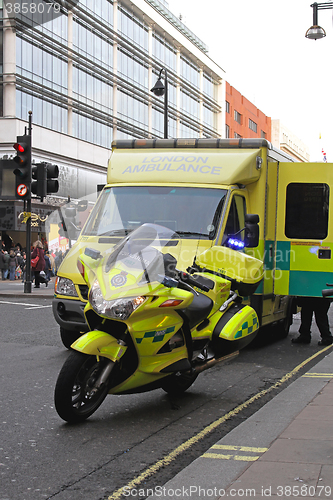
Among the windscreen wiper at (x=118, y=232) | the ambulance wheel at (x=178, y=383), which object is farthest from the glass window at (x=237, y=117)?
the ambulance wheel at (x=178, y=383)

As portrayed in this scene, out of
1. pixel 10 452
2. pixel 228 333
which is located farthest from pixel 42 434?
pixel 228 333

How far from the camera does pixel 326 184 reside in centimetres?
951

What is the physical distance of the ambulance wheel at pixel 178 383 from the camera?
5816mm

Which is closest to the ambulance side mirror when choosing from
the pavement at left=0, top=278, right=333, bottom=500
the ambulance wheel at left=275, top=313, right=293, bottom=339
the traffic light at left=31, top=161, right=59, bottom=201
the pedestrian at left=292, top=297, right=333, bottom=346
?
the pedestrian at left=292, top=297, right=333, bottom=346

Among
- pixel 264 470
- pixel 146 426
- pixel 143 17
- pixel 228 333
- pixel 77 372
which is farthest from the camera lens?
pixel 143 17

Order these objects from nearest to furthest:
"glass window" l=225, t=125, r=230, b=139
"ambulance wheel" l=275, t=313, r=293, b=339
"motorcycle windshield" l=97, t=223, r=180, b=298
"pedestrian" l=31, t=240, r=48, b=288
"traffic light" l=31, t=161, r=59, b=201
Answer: "motorcycle windshield" l=97, t=223, r=180, b=298 → "ambulance wheel" l=275, t=313, r=293, b=339 → "traffic light" l=31, t=161, r=59, b=201 → "pedestrian" l=31, t=240, r=48, b=288 → "glass window" l=225, t=125, r=230, b=139

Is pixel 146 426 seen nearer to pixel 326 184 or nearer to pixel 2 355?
pixel 2 355

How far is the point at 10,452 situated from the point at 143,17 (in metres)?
52.9

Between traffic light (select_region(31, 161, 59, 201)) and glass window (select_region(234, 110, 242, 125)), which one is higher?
glass window (select_region(234, 110, 242, 125))

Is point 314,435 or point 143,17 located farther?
point 143,17

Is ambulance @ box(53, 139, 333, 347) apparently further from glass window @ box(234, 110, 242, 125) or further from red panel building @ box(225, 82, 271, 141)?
glass window @ box(234, 110, 242, 125)

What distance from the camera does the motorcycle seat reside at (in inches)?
213

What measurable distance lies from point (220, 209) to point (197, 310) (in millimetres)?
2991

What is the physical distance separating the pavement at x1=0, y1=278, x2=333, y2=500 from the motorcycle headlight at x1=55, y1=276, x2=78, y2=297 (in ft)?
10.4
